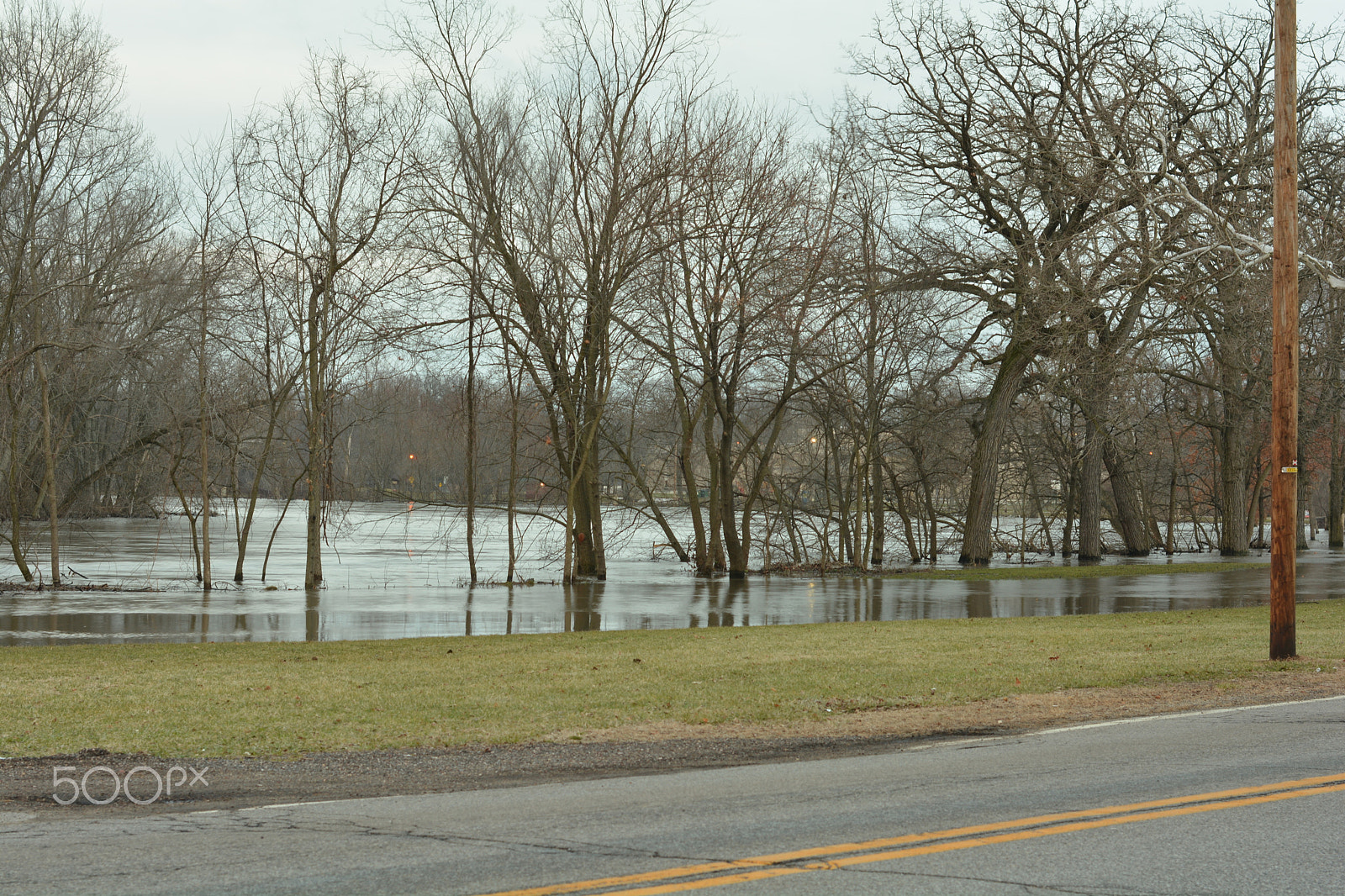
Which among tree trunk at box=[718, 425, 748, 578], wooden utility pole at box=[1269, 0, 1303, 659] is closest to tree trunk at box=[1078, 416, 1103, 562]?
tree trunk at box=[718, 425, 748, 578]

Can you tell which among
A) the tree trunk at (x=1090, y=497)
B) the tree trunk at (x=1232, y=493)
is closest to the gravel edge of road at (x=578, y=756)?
the tree trunk at (x=1090, y=497)

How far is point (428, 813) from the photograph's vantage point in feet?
22.8

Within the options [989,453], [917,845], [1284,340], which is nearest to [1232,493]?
[989,453]

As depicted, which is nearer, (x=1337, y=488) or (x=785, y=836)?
(x=785, y=836)

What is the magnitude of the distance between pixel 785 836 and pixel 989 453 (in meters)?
30.5

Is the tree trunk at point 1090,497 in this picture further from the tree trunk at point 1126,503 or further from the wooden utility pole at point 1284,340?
the wooden utility pole at point 1284,340

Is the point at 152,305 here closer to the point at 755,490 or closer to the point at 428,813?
the point at 755,490

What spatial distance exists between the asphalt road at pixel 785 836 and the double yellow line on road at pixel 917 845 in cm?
2

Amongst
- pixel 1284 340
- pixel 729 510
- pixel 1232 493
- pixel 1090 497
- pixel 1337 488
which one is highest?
pixel 1284 340

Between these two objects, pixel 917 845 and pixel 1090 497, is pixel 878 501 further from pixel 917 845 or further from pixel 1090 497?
pixel 917 845

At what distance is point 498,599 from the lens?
26969 millimetres

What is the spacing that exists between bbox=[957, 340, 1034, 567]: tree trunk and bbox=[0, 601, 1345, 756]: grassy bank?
1580cm

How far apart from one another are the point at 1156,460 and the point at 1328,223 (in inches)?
1121

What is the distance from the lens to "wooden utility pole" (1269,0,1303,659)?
45.5 feet
